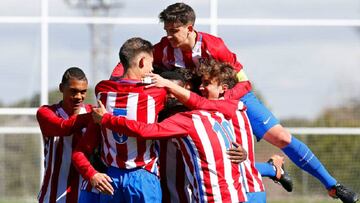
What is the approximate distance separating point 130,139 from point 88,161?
32cm

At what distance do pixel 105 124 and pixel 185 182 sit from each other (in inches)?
33.8

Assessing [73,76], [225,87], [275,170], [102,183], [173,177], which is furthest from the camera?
[275,170]

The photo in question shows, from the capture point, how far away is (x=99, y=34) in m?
12.2

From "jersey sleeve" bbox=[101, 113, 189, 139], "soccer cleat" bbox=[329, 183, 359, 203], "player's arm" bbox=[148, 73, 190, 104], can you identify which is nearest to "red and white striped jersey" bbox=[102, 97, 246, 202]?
"jersey sleeve" bbox=[101, 113, 189, 139]

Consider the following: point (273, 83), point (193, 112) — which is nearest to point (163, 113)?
point (193, 112)

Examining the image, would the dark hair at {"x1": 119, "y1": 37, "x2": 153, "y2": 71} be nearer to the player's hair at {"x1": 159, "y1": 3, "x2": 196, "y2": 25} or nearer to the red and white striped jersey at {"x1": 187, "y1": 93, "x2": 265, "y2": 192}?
the player's hair at {"x1": 159, "y1": 3, "x2": 196, "y2": 25}

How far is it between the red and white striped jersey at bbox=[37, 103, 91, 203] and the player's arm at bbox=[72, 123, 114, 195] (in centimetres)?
25

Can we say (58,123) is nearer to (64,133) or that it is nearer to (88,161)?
(64,133)

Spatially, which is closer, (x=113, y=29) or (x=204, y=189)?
(x=204, y=189)

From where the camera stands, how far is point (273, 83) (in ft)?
44.3

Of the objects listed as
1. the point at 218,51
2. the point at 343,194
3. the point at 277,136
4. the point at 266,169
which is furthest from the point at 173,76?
the point at 343,194

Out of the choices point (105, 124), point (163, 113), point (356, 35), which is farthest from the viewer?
point (356, 35)

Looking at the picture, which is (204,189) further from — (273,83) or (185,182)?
(273,83)

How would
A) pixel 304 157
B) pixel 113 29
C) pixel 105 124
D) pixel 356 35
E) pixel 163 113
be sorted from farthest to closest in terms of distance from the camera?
pixel 356 35
pixel 113 29
pixel 304 157
pixel 163 113
pixel 105 124
